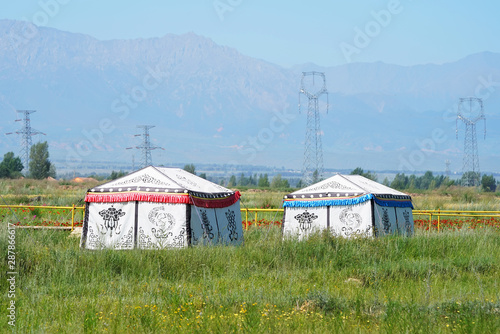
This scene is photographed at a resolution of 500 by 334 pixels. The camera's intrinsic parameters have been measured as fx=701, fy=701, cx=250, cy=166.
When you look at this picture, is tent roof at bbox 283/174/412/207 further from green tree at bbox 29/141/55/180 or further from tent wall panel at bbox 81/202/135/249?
green tree at bbox 29/141/55/180

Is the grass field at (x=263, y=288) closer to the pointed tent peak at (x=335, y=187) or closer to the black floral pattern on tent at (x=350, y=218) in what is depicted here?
the black floral pattern on tent at (x=350, y=218)

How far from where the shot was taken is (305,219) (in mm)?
23203

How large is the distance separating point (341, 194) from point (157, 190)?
639cm

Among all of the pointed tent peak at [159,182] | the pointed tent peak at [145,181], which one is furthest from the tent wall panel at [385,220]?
the pointed tent peak at [145,181]

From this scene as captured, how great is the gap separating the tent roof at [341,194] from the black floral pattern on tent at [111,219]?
6.29 metres

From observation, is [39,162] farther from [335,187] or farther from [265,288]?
[265,288]

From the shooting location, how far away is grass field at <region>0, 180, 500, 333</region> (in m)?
9.73

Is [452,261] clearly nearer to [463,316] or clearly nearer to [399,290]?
[399,290]

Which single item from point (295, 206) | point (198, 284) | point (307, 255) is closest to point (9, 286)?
point (198, 284)

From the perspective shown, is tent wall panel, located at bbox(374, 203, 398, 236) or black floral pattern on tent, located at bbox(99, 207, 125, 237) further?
tent wall panel, located at bbox(374, 203, 398, 236)

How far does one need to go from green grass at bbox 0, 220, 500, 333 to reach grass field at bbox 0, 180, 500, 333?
0.08 feet

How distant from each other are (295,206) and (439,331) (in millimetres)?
14534

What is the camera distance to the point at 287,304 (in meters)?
11.1

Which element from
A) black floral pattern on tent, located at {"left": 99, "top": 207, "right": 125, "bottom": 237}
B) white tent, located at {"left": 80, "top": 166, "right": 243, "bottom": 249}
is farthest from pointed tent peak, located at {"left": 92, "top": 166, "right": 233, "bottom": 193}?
black floral pattern on tent, located at {"left": 99, "top": 207, "right": 125, "bottom": 237}
